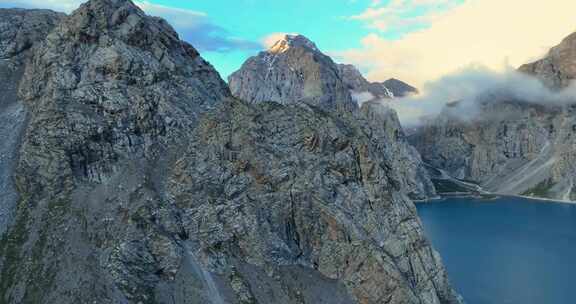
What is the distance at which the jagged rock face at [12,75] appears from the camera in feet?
293

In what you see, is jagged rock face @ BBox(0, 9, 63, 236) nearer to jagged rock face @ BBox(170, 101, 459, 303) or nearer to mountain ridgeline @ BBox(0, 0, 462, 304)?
mountain ridgeline @ BBox(0, 0, 462, 304)

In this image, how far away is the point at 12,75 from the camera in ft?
377

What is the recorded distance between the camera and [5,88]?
364ft

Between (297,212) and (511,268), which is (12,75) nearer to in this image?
(297,212)

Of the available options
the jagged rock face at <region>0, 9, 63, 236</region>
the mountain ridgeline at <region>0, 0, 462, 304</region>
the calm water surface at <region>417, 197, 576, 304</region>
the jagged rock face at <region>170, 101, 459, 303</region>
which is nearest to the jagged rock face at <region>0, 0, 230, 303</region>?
the mountain ridgeline at <region>0, 0, 462, 304</region>

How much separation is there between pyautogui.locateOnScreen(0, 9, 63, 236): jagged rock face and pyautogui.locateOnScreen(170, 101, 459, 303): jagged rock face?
27062 millimetres

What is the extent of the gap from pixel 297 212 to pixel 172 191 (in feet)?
71.5

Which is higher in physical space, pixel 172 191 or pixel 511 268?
pixel 172 191

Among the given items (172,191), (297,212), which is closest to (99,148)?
(172,191)

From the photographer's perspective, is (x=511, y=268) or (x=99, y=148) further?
(x=511, y=268)

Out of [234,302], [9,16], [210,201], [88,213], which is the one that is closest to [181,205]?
[210,201]

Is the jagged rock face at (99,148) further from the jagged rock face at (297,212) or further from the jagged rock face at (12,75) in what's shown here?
the jagged rock face at (297,212)

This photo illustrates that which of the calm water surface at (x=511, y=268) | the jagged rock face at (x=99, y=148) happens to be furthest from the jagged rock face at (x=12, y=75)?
the calm water surface at (x=511, y=268)

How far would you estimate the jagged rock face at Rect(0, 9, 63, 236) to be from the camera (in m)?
89.2
